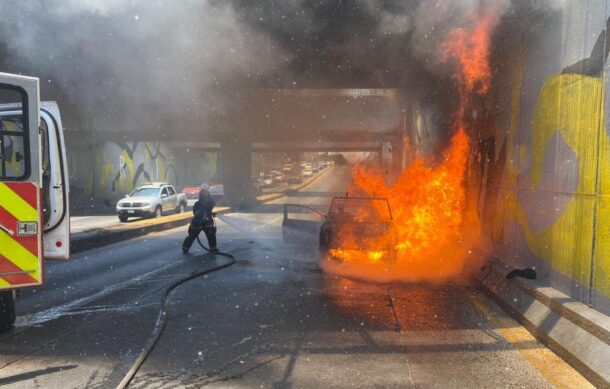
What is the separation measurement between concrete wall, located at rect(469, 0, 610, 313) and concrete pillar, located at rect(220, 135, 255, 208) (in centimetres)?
2516

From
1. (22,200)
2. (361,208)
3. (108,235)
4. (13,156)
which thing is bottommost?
(108,235)

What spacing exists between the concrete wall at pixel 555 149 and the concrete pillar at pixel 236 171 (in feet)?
82.5

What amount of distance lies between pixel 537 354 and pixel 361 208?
5.20 meters

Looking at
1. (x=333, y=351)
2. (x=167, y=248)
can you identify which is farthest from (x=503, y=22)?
(x=167, y=248)

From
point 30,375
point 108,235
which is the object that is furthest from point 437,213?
point 108,235

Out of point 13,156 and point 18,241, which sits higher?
point 13,156

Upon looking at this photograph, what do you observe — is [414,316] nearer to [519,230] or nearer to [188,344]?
[519,230]

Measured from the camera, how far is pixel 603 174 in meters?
3.91

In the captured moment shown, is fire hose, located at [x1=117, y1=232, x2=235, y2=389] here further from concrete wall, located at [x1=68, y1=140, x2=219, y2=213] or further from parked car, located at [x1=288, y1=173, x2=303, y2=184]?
parked car, located at [x1=288, y1=173, x2=303, y2=184]

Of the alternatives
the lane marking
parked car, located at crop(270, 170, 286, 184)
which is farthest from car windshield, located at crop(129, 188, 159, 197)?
parked car, located at crop(270, 170, 286, 184)

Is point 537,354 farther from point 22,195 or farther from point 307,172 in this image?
point 307,172

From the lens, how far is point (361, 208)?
912cm

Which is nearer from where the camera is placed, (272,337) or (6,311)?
(272,337)

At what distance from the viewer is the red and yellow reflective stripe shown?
3.92m
